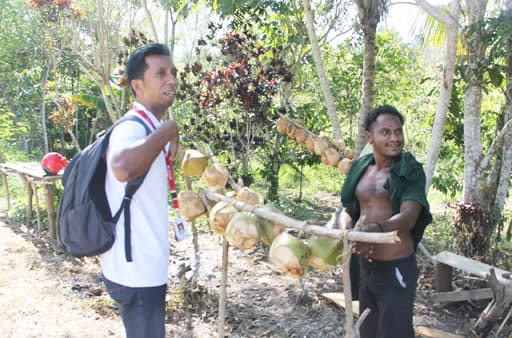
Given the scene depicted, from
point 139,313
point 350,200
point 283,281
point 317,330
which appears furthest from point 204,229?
point 139,313

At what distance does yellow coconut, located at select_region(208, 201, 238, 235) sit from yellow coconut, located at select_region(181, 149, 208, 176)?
28 centimetres

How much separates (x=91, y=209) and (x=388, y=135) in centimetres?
127

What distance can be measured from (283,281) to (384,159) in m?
2.12

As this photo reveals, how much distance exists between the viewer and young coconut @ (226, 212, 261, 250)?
136cm

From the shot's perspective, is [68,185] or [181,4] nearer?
Result: [68,185]

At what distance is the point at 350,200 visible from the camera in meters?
1.96

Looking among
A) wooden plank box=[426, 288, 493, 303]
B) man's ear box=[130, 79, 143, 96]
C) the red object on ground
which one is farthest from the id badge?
the red object on ground

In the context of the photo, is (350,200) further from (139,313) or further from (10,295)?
(10,295)

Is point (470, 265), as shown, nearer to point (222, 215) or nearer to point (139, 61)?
point (222, 215)

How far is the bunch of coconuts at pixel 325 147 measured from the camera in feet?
8.32

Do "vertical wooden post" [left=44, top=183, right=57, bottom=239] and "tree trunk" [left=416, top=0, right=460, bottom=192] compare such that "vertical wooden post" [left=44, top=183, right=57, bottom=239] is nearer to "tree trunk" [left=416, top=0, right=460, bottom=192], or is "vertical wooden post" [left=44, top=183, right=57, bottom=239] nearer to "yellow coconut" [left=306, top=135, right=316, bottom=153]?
"yellow coconut" [left=306, top=135, right=316, bottom=153]

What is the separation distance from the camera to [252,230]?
4.47ft

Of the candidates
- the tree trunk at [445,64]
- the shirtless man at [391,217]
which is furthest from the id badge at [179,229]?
the tree trunk at [445,64]

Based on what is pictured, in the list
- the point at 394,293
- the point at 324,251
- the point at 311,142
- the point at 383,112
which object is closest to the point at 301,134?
the point at 311,142
